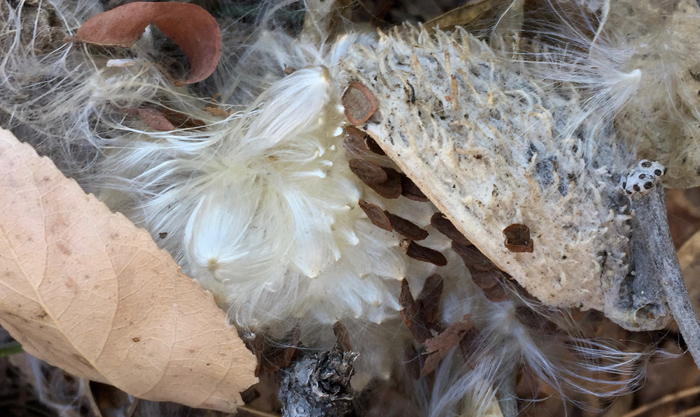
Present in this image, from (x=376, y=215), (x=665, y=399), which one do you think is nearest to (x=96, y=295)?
(x=376, y=215)

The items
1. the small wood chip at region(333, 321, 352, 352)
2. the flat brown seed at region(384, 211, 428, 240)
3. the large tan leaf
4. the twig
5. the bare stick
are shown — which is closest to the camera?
the large tan leaf

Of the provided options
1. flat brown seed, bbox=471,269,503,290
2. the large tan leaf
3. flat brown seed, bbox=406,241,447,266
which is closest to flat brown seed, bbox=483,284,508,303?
flat brown seed, bbox=471,269,503,290

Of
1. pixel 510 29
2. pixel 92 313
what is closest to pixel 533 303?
pixel 510 29

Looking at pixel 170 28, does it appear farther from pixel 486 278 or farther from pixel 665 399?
pixel 665 399

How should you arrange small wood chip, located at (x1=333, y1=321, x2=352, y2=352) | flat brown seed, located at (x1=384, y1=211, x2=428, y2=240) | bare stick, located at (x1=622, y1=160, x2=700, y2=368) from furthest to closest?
small wood chip, located at (x1=333, y1=321, x2=352, y2=352), flat brown seed, located at (x1=384, y1=211, x2=428, y2=240), bare stick, located at (x1=622, y1=160, x2=700, y2=368)

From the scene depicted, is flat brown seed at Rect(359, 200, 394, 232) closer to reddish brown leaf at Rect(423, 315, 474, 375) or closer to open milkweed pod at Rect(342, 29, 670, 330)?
open milkweed pod at Rect(342, 29, 670, 330)

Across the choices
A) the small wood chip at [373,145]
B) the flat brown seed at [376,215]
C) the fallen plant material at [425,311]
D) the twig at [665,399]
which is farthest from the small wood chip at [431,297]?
the twig at [665,399]
